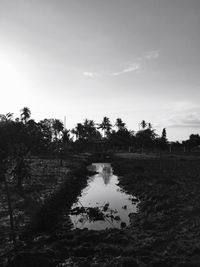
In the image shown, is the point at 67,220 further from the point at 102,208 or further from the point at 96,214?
the point at 102,208

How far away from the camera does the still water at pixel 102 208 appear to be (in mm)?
18688

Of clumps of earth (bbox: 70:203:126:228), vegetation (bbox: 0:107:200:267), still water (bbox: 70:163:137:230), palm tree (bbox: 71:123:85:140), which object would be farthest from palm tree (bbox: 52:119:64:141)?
clumps of earth (bbox: 70:203:126:228)

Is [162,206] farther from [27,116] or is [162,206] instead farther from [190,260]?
[27,116]

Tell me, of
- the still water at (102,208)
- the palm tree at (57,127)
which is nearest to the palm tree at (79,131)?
the palm tree at (57,127)

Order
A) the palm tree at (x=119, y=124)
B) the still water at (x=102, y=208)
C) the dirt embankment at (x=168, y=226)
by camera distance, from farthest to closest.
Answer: the palm tree at (x=119, y=124)
the still water at (x=102, y=208)
the dirt embankment at (x=168, y=226)

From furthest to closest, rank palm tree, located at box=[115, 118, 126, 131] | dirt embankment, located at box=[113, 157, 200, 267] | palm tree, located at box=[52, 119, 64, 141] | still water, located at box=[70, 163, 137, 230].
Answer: palm tree, located at box=[115, 118, 126, 131]
palm tree, located at box=[52, 119, 64, 141]
still water, located at box=[70, 163, 137, 230]
dirt embankment, located at box=[113, 157, 200, 267]

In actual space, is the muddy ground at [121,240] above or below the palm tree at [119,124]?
below

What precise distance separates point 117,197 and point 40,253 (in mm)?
17153

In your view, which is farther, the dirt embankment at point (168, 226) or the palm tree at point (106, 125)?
the palm tree at point (106, 125)

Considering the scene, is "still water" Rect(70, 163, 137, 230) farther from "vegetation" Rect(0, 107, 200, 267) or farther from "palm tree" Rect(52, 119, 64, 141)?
"palm tree" Rect(52, 119, 64, 141)

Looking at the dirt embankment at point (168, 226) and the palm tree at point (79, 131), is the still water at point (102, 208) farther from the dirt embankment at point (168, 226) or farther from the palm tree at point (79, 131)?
the palm tree at point (79, 131)

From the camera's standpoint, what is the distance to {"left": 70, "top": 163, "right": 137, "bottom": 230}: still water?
61.3 feet

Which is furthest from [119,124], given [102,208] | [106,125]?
[102,208]

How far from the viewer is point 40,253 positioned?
11.8 m
